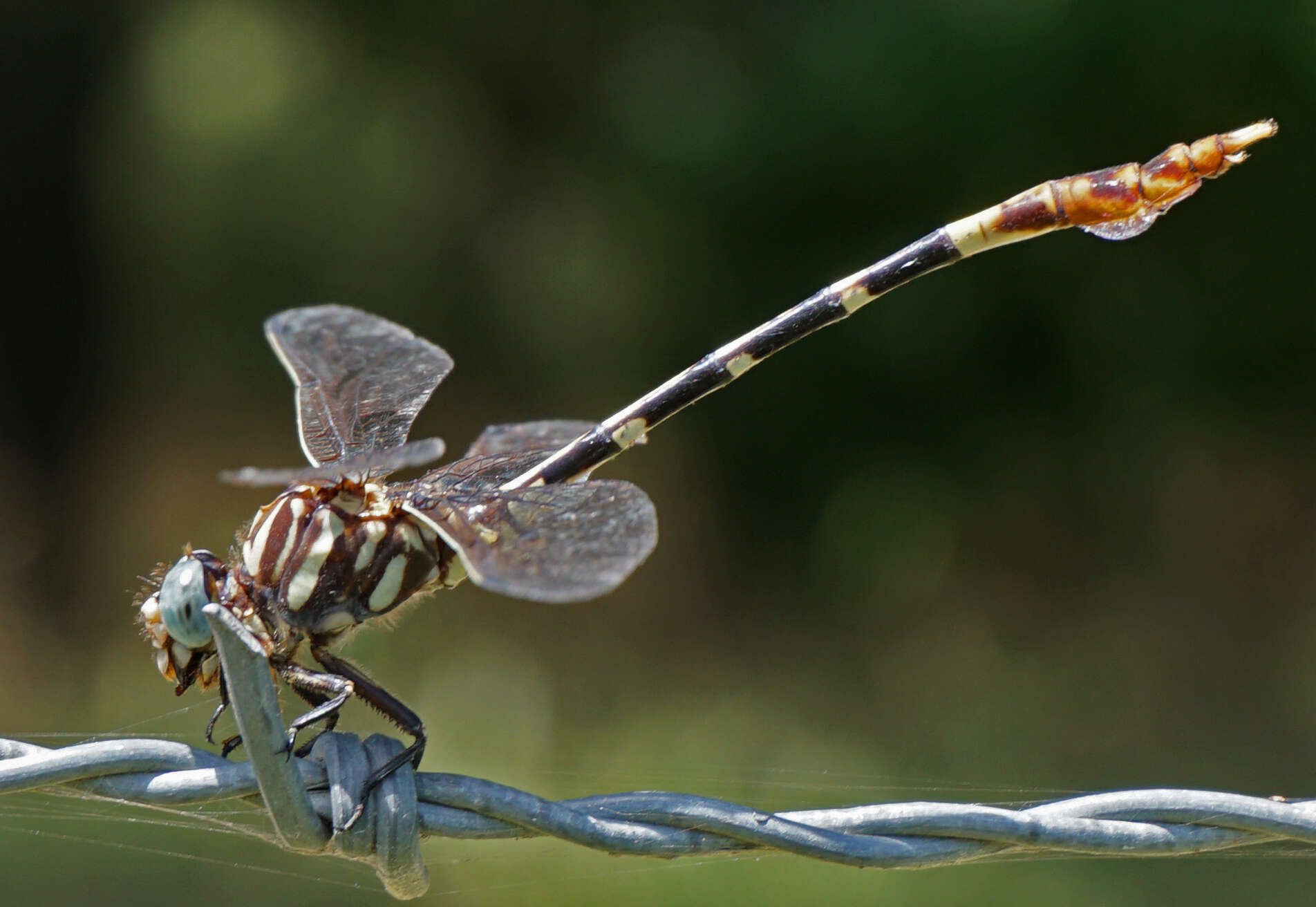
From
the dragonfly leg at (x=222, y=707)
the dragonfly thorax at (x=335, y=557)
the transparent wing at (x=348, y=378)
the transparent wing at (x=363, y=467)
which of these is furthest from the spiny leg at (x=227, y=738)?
the transparent wing at (x=348, y=378)

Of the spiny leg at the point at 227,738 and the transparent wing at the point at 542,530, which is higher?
the transparent wing at the point at 542,530

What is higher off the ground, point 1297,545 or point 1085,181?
point 1297,545

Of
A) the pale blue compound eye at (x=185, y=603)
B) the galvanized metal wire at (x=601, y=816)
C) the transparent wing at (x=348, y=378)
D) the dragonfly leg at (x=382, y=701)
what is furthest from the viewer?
the transparent wing at (x=348, y=378)

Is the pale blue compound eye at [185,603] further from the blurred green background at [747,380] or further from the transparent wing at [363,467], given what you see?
the blurred green background at [747,380]

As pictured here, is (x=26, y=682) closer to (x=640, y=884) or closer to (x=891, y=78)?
(x=640, y=884)

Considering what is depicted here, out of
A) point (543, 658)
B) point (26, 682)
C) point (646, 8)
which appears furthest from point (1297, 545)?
point (26, 682)

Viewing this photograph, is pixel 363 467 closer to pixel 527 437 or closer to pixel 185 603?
pixel 185 603

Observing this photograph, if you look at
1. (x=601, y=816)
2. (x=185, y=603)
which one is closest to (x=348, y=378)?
(x=185, y=603)
